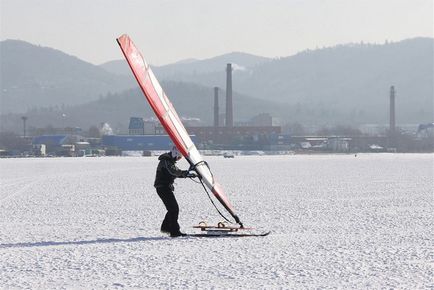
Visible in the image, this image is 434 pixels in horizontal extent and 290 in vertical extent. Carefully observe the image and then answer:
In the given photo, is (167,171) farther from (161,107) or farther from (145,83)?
(145,83)

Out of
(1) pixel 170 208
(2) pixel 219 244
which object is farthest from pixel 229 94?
(2) pixel 219 244

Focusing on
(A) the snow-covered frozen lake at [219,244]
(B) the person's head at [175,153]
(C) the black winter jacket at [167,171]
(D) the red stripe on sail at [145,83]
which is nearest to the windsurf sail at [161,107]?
(D) the red stripe on sail at [145,83]

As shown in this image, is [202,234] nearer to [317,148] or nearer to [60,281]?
[60,281]

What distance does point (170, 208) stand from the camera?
13422 millimetres

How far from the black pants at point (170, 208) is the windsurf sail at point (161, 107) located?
2.11ft

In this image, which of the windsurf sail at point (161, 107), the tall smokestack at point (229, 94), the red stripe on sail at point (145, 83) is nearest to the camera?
the red stripe on sail at point (145, 83)

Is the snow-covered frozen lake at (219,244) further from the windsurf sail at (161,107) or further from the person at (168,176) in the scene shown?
the windsurf sail at (161,107)

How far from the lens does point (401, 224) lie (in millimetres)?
15945

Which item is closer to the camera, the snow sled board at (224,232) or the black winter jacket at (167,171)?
the black winter jacket at (167,171)

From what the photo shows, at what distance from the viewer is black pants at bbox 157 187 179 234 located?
13.3 metres

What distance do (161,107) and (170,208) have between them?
1783 millimetres

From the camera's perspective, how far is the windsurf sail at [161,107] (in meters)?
12.1

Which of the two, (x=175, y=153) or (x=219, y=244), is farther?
(x=175, y=153)

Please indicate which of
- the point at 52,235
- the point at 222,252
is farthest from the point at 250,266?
the point at 52,235
